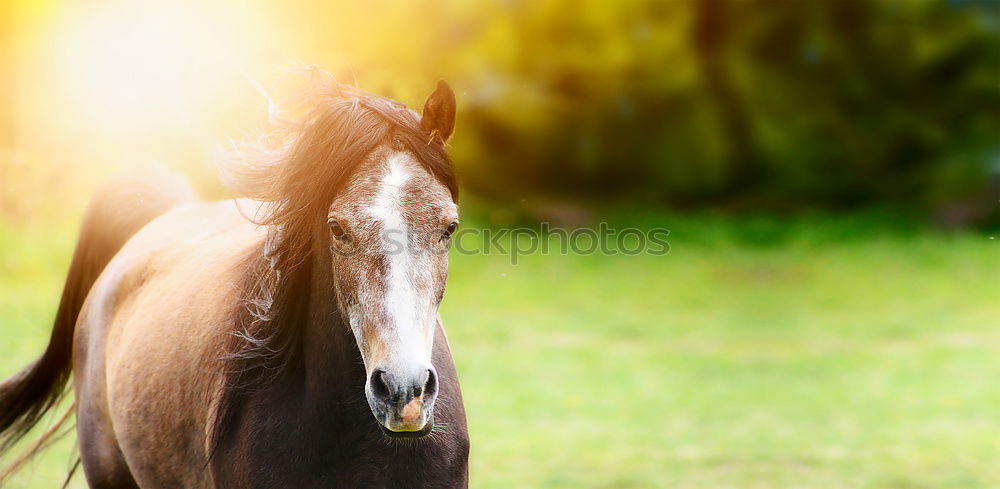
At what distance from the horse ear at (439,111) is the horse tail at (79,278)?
7.26 feet

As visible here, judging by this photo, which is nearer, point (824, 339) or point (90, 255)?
point (90, 255)

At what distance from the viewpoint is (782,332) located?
9.67 metres

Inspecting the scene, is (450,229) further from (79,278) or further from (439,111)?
(79,278)

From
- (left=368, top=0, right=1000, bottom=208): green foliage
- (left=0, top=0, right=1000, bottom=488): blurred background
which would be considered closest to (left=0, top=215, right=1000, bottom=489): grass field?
Answer: (left=0, top=0, right=1000, bottom=488): blurred background

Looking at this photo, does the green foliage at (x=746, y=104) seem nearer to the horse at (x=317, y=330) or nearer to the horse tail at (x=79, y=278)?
the horse tail at (x=79, y=278)

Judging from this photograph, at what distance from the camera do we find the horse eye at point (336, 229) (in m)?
2.40

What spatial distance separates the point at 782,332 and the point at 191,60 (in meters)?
7.90

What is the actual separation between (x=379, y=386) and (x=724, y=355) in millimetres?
7359

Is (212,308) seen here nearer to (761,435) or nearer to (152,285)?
(152,285)

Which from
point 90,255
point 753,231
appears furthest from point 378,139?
point 753,231

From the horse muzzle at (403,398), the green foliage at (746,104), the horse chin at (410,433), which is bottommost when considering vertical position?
the horse chin at (410,433)

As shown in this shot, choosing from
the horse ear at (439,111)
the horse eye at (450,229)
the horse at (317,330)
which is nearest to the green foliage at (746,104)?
the horse at (317,330)

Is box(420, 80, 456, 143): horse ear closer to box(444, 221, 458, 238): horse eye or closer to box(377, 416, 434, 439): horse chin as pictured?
box(444, 221, 458, 238): horse eye

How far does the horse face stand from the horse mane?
0.06m
